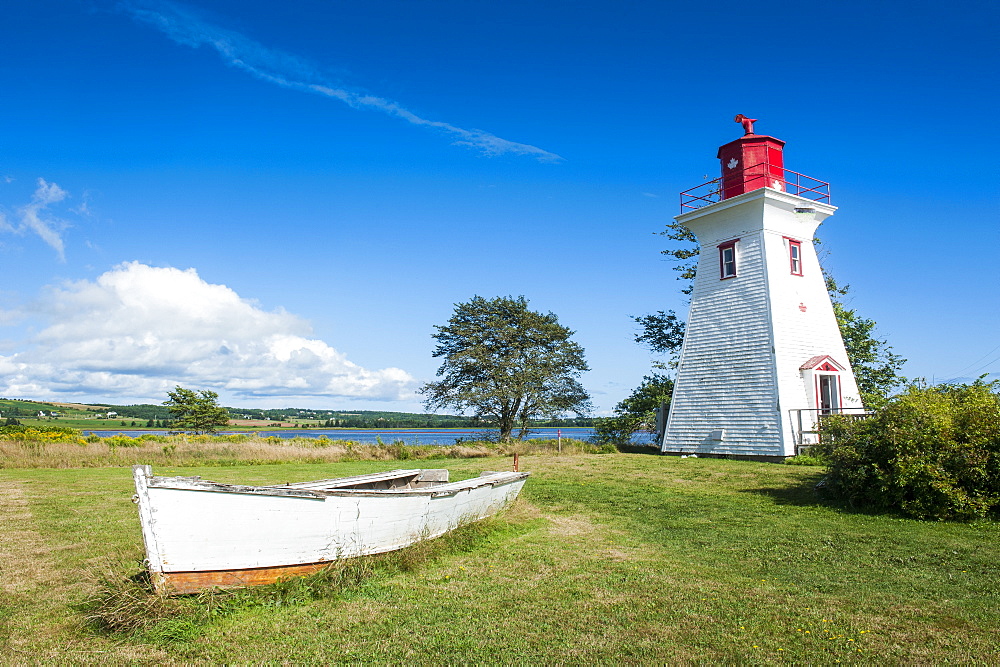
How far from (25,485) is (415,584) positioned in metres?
15.1

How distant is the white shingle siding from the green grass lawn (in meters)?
8.53

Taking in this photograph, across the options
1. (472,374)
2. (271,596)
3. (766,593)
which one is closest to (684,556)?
(766,593)

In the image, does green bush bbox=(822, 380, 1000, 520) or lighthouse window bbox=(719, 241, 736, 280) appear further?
lighthouse window bbox=(719, 241, 736, 280)

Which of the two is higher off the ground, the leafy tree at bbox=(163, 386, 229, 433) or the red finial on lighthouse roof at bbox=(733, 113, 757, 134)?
the red finial on lighthouse roof at bbox=(733, 113, 757, 134)

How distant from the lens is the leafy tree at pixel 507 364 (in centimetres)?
3600

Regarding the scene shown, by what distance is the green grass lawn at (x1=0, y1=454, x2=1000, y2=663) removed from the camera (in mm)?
5270

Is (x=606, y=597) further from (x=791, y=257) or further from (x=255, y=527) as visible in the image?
(x=791, y=257)

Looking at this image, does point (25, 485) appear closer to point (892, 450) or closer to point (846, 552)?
point (846, 552)

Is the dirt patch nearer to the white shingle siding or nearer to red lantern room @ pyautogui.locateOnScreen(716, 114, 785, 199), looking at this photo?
the white shingle siding

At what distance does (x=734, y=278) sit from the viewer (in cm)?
2158

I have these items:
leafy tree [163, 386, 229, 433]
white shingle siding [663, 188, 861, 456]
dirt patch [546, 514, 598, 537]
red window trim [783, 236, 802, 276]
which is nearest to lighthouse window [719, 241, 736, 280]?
white shingle siding [663, 188, 861, 456]

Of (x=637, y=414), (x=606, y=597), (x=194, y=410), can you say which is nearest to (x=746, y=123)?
(x=637, y=414)

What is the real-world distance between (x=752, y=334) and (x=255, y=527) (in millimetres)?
17711

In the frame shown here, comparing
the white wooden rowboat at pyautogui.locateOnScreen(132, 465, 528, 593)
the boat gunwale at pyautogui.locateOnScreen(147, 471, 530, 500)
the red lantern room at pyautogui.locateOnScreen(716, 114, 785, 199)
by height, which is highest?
the red lantern room at pyautogui.locateOnScreen(716, 114, 785, 199)
